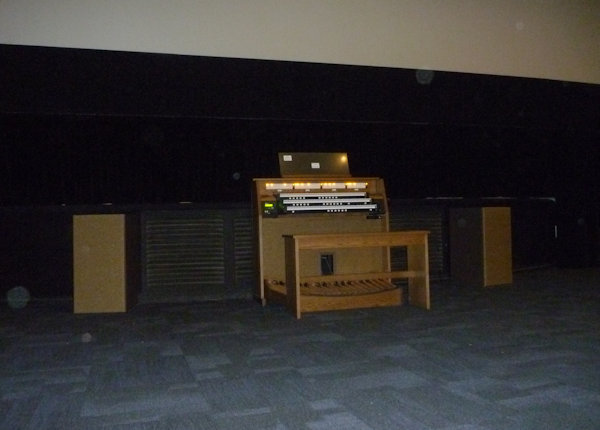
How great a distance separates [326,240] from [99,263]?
1.86 m

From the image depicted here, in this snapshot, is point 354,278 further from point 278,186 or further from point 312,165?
point 312,165

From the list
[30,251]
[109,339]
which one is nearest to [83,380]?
[109,339]

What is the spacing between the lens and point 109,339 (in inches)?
134

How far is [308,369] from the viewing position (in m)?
2.63

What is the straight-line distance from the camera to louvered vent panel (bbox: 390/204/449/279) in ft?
18.4

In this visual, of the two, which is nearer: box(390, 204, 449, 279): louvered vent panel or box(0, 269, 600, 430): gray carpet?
box(0, 269, 600, 430): gray carpet

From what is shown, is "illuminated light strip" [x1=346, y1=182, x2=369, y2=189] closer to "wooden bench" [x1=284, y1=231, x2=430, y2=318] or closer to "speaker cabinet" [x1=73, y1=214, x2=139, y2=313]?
"wooden bench" [x1=284, y1=231, x2=430, y2=318]

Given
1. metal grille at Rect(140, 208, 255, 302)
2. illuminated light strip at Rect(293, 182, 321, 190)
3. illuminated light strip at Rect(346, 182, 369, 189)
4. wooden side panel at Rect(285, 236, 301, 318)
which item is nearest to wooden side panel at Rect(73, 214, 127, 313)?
metal grille at Rect(140, 208, 255, 302)

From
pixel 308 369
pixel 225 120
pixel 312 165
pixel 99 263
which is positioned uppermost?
pixel 225 120

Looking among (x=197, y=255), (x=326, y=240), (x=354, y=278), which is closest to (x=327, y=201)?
(x=326, y=240)

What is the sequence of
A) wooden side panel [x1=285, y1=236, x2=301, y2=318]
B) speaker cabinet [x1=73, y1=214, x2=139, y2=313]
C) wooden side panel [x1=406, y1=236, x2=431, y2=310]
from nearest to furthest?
1. wooden side panel [x1=285, y1=236, x2=301, y2=318]
2. wooden side panel [x1=406, y1=236, x2=431, y2=310]
3. speaker cabinet [x1=73, y1=214, x2=139, y2=313]

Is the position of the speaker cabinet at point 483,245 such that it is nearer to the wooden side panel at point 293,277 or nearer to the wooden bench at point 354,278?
the wooden bench at point 354,278

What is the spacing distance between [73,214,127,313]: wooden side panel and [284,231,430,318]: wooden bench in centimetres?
136

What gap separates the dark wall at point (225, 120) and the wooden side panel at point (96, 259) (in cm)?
70
